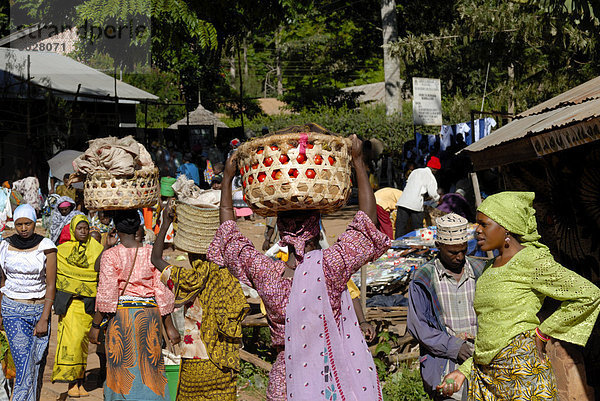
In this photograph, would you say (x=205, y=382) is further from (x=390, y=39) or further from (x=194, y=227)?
(x=390, y=39)

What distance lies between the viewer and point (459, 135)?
1569 cm

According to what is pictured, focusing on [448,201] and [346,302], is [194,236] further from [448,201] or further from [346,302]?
[448,201]

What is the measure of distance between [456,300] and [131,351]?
2436 millimetres

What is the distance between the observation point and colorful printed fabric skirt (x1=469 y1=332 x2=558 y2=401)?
3.63 m

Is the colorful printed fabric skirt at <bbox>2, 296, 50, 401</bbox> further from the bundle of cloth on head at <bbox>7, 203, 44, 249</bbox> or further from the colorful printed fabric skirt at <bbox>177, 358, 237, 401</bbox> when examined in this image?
the colorful printed fabric skirt at <bbox>177, 358, 237, 401</bbox>

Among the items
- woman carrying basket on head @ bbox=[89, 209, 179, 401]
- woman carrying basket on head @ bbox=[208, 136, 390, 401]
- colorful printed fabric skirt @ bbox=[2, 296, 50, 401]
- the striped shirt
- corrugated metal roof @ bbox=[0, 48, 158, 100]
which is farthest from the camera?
corrugated metal roof @ bbox=[0, 48, 158, 100]

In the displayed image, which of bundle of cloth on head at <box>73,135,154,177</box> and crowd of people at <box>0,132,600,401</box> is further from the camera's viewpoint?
bundle of cloth on head at <box>73,135,154,177</box>

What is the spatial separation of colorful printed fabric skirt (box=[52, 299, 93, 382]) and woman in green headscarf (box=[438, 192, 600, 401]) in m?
4.26

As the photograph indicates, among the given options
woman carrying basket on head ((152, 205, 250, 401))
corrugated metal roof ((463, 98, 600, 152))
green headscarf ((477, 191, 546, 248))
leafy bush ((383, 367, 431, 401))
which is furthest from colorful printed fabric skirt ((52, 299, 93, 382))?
green headscarf ((477, 191, 546, 248))

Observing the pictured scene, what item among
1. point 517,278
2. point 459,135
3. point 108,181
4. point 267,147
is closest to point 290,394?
point 267,147

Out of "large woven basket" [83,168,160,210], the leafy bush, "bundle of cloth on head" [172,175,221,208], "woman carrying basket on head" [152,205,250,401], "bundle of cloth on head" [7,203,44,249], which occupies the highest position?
"large woven basket" [83,168,160,210]

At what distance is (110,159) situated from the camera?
523cm

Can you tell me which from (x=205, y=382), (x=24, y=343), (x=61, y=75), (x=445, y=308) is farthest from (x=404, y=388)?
(x=61, y=75)

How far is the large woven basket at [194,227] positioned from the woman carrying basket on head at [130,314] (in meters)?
0.32
